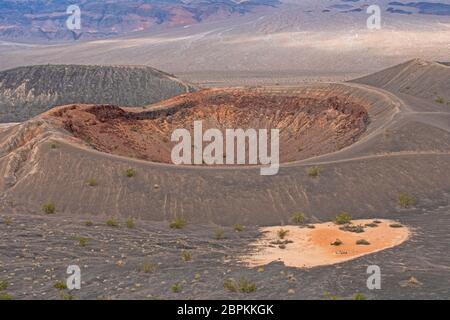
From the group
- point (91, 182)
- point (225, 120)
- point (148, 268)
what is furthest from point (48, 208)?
point (225, 120)

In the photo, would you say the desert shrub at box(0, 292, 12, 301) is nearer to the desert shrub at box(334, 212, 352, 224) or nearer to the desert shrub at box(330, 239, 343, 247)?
the desert shrub at box(330, 239, 343, 247)

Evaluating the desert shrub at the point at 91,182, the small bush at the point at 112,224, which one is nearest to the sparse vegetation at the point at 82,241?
the small bush at the point at 112,224

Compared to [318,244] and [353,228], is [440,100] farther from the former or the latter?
[318,244]

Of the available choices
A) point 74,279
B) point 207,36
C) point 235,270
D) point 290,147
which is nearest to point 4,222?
point 74,279

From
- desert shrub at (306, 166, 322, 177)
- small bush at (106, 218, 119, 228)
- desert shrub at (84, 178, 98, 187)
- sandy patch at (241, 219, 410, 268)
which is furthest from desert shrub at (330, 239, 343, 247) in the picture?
desert shrub at (84, 178, 98, 187)

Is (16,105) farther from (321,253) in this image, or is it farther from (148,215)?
(321,253)

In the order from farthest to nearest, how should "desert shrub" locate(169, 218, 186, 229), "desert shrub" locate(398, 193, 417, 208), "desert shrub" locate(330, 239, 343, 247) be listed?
"desert shrub" locate(398, 193, 417, 208) < "desert shrub" locate(169, 218, 186, 229) < "desert shrub" locate(330, 239, 343, 247)
